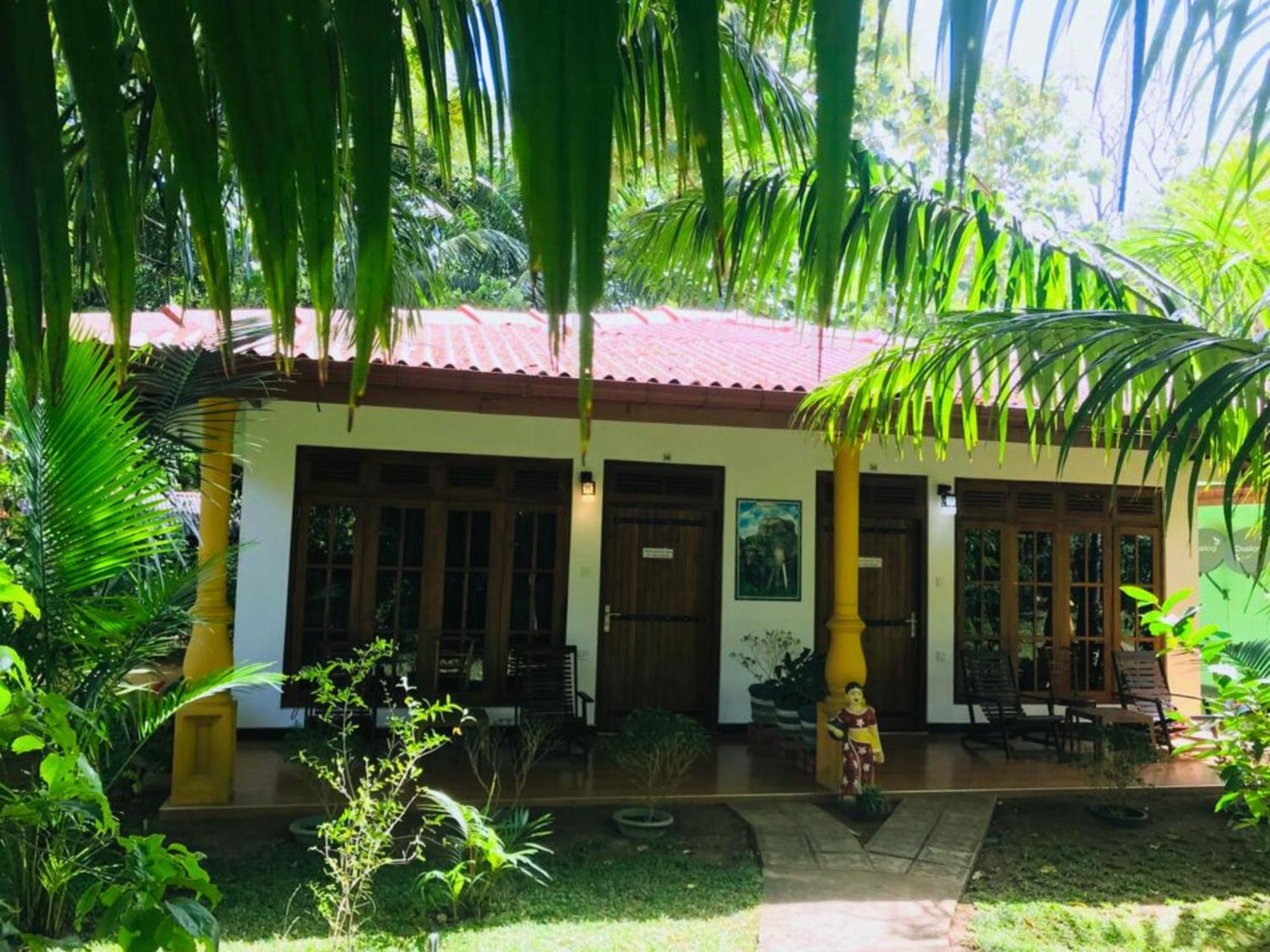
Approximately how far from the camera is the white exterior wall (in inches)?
317

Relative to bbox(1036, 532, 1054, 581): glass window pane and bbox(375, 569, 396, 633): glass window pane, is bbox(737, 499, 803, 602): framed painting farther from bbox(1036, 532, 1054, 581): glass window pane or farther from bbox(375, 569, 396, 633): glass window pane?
bbox(375, 569, 396, 633): glass window pane

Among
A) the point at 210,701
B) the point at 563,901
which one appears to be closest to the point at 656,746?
the point at 563,901

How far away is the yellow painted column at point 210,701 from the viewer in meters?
5.89

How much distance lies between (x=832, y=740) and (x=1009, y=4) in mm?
6832

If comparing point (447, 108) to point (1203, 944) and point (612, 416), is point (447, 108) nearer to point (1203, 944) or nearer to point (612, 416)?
point (1203, 944)

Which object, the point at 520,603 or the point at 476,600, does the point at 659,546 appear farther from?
the point at 476,600

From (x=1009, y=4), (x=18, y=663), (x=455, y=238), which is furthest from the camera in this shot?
(x=455, y=238)

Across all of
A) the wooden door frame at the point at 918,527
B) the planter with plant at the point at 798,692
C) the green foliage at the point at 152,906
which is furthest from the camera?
the wooden door frame at the point at 918,527

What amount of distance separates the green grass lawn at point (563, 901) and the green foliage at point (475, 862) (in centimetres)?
8

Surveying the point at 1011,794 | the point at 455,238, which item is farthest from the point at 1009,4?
the point at 455,238

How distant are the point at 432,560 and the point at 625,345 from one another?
260cm

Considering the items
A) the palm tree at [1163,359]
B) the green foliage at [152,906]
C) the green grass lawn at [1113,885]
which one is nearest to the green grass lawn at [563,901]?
the green grass lawn at [1113,885]

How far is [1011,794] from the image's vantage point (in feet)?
23.0

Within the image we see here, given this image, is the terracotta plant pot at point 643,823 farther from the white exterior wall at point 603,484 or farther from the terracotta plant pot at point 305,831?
the white exterior wall at point 603,484
